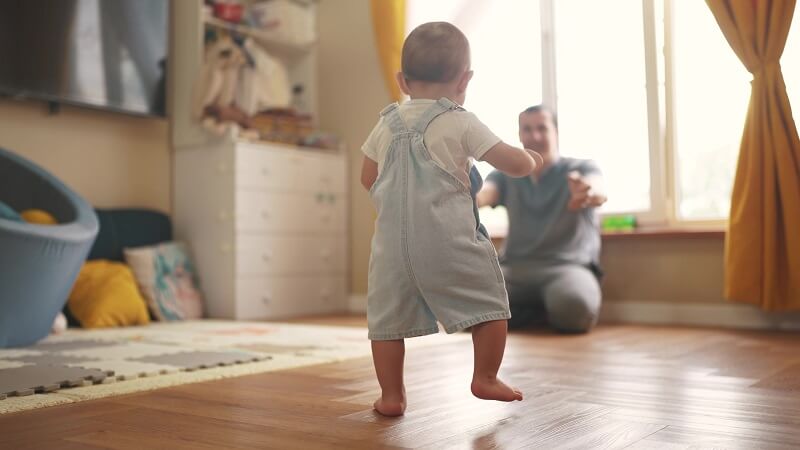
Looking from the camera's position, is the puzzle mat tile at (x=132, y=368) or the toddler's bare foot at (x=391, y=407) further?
the puzzle mat tile at (x=132, y=368)

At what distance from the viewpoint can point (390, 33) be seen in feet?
12.4

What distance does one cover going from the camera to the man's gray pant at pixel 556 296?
2895 millimetres

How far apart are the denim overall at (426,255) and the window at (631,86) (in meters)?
2.11

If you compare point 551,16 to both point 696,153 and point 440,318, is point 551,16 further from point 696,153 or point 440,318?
point 440,318

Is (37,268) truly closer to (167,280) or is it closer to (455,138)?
(167,280)

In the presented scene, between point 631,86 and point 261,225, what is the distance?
5.94ft

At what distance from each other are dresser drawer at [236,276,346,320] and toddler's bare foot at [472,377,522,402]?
2342mm

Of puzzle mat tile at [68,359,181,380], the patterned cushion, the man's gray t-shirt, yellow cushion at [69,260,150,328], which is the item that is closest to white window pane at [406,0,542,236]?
the man's gray t-shirt

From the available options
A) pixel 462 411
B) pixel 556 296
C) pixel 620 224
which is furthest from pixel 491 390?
pixel 620 224

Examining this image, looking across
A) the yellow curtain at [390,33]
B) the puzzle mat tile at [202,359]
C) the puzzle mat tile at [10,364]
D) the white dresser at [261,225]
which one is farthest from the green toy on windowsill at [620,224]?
the puzzle mat tile at [10,364]

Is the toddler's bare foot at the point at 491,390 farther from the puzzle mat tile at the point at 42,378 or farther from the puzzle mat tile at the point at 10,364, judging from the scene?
the puzzle mat tile at the point at 10,364

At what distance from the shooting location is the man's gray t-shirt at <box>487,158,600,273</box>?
3.17 m

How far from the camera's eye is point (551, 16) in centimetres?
369

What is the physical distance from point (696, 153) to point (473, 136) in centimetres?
224
